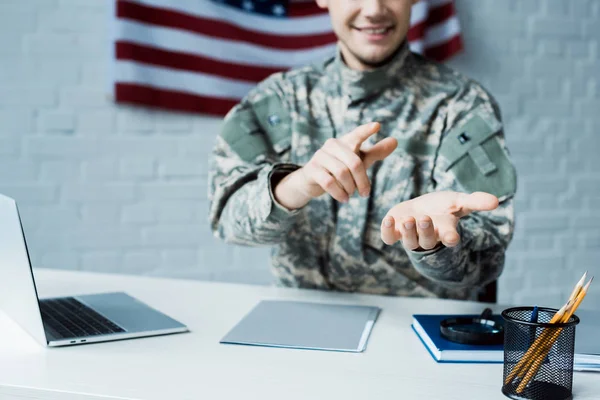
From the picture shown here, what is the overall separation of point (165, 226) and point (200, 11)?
2.35ft

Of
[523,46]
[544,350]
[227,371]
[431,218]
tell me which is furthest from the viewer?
[523,46]

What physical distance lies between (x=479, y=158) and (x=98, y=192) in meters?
1.38

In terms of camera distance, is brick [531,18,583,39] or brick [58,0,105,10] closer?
brick [58,0,105,10]

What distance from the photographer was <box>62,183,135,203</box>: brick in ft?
7.24

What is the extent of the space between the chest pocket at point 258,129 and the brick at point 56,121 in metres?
0.99

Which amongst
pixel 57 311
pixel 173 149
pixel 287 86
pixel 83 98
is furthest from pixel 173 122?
pixel 57 311

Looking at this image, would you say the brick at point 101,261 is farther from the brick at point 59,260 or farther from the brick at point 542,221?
the brick at point 542,221

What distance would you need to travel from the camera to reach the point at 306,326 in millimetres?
977

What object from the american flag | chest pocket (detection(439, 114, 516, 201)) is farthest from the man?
the american flag

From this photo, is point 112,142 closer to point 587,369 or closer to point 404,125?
point 404,125

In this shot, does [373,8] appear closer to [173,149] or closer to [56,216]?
[173,149]

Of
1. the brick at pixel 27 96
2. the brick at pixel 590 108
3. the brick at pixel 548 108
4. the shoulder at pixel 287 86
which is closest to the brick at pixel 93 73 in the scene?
the brick at pixel 27 96

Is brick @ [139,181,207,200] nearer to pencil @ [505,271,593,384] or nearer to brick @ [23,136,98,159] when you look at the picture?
brick @ [23,136,98,159]

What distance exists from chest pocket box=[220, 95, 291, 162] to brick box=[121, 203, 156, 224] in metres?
0.96
